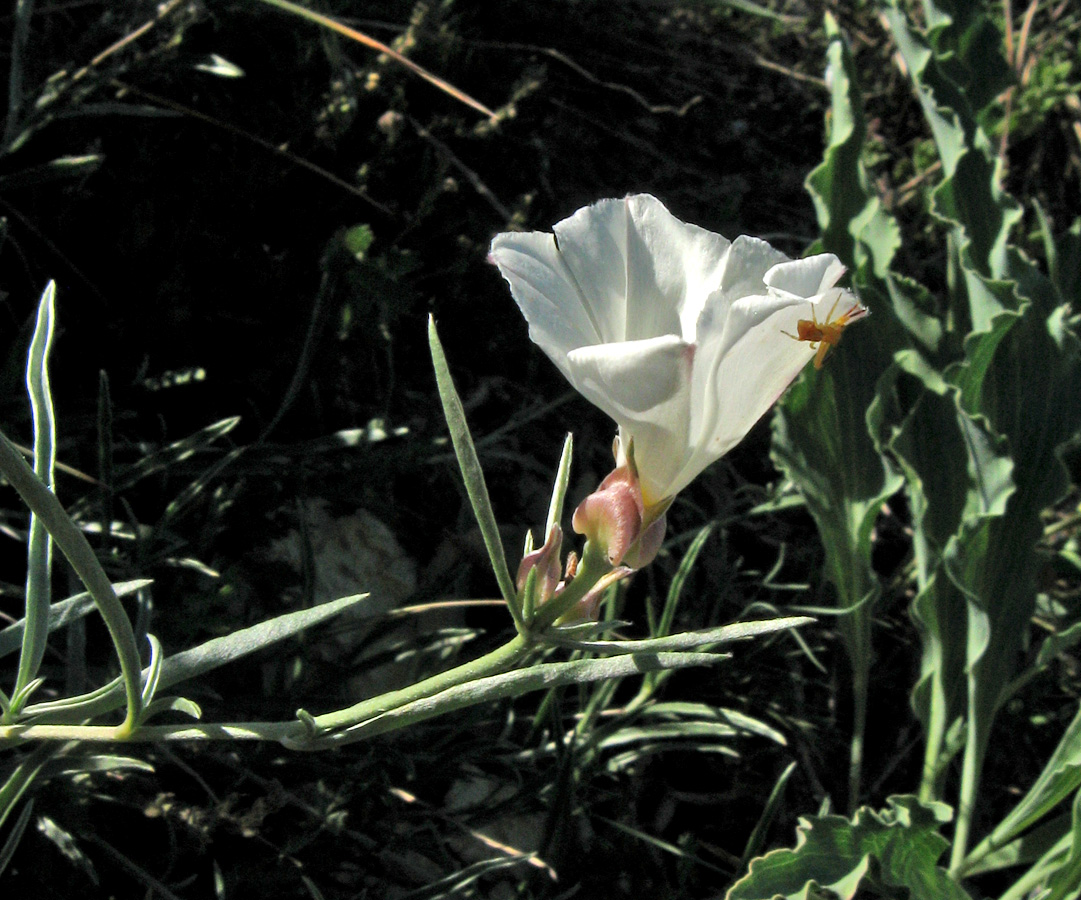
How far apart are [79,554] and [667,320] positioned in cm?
45

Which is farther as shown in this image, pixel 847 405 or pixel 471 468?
pixel 847 405

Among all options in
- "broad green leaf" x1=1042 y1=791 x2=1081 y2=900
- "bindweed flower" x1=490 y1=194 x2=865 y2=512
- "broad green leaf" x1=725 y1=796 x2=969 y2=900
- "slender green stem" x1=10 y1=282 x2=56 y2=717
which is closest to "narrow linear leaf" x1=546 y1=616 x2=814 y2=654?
"bindweed flower" x1=490 y1=194 x2=865 y2=512

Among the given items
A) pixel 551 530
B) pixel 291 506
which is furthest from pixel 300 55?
pixel 551 530

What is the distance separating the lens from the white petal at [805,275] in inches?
28.1

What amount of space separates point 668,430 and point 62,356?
113cm

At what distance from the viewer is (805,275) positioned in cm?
73

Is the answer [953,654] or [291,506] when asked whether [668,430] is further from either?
[953,654]

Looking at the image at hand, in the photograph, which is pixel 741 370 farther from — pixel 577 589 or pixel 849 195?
pixel 849 195

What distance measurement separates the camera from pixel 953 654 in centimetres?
168

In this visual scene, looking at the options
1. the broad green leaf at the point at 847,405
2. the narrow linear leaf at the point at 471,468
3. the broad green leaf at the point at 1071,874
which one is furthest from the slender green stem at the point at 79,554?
the broad green leaf at the point at 847,405

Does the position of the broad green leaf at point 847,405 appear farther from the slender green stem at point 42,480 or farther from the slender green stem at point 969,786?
the slender green stem at point 42,480

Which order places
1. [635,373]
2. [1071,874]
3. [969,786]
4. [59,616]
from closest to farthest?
[635,373], [59,616], [1071,874], [969,786]

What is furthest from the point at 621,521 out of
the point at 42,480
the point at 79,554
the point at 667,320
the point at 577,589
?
the point at 42,480

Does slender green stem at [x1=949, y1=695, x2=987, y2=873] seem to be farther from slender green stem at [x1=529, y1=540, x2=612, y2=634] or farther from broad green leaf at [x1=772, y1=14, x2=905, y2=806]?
slender green stem at [x1=529, y1=540, x2=612, y2=634]
